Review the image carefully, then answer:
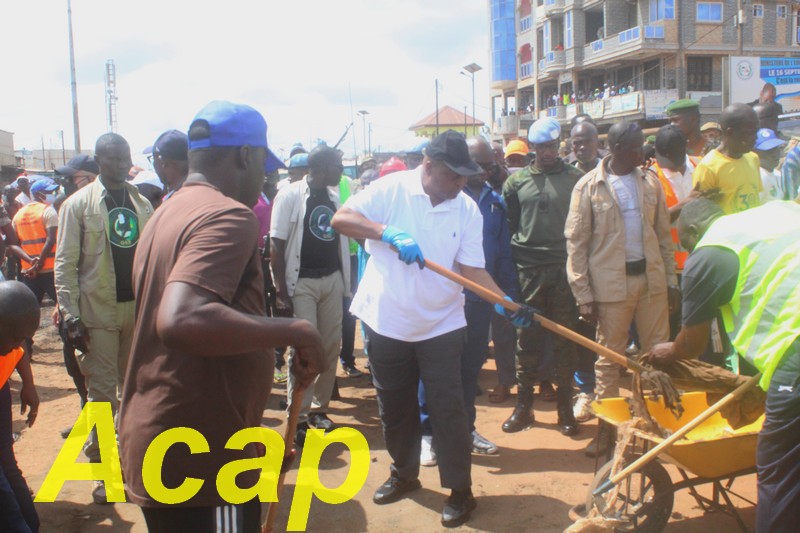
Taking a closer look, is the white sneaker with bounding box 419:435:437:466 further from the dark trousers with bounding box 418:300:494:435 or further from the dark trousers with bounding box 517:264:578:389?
the dark trousers with bounding box 517:264:578:389

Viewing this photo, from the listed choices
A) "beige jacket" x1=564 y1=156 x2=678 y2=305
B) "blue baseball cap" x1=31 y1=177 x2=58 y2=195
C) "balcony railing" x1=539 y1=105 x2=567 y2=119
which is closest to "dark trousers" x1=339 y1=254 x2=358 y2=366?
"beige jacket" x1=564 y1=156 x2=678 y2=305

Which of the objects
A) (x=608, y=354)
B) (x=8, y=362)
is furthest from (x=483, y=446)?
(x=8, y=362)

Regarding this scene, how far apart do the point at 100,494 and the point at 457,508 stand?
220 cm

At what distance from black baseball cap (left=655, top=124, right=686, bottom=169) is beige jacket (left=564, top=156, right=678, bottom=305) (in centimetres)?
97

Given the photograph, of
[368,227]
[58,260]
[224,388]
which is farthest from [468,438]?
[58,260]

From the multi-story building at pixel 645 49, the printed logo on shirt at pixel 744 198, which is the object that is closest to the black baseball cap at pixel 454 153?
the printed logo on shirt at pixel 744 198

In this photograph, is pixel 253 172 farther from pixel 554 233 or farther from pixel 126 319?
pixel 554 233

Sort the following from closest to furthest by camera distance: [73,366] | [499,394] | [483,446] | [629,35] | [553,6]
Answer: [73,366] < [483,446] < [499,394] < [629,35] < [553,6]

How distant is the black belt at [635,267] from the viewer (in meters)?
4.79

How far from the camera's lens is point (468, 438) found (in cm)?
392

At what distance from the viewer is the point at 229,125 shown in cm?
211

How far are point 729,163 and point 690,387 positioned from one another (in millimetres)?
2397

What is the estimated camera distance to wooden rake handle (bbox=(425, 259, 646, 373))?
11.6 feet

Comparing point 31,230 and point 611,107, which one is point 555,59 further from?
point 31,230
